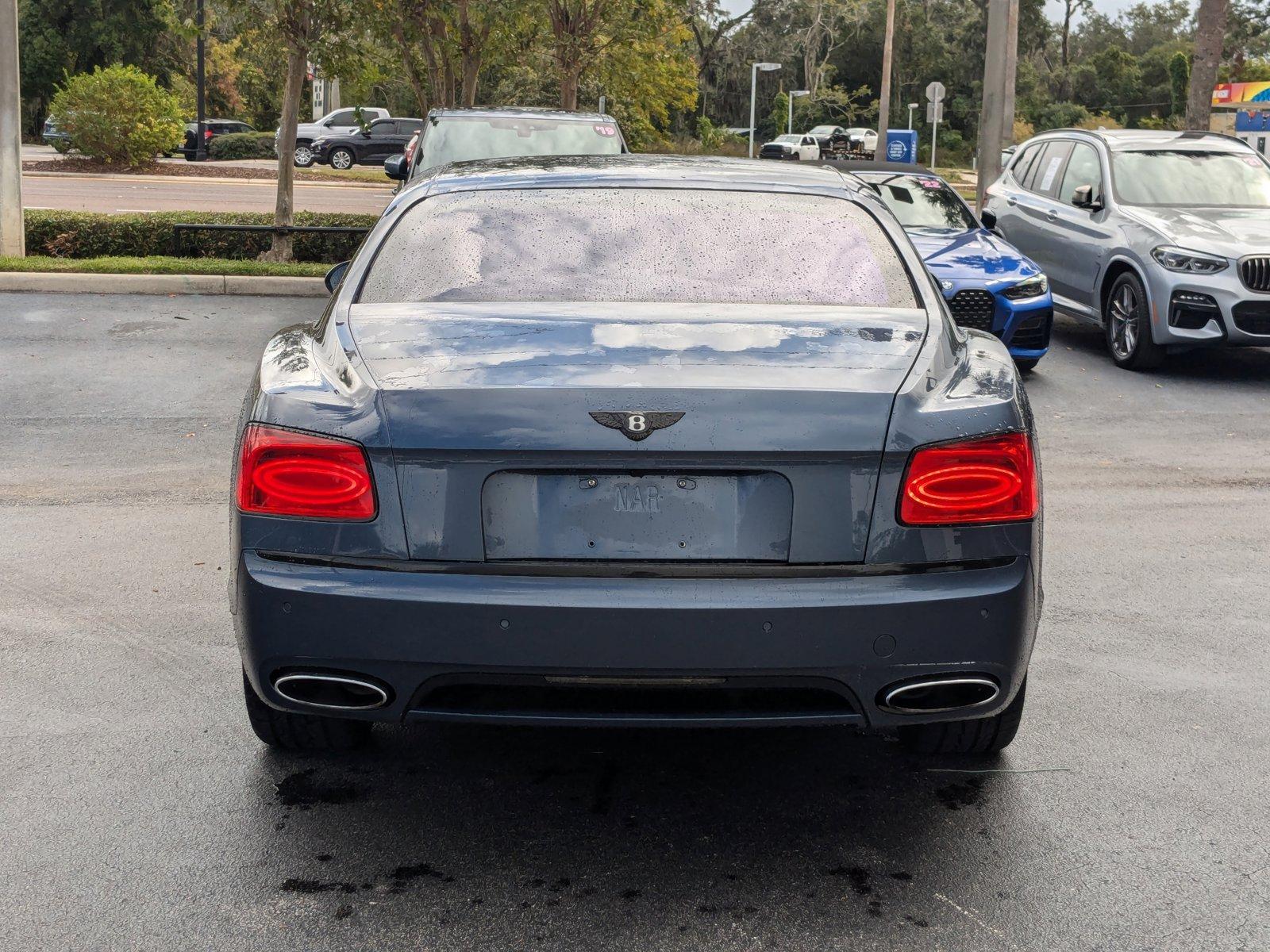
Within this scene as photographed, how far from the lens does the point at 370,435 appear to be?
131 inches

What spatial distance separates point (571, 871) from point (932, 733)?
3.68ft

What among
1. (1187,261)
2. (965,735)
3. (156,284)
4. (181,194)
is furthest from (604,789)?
(181,194)

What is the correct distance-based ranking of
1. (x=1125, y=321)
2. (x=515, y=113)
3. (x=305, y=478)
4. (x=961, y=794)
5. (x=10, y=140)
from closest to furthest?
(x=305, y=478) < (x=961, y=794) < (x=1125, y=321) < (x=515, y=113) < (x=10, y=140)

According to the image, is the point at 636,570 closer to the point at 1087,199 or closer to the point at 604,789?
the point at 604,789

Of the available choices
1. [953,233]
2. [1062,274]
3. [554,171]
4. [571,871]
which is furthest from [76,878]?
[1062,274]

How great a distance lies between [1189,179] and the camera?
41.0 feet

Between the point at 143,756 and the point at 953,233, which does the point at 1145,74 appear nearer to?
the point at 953,233

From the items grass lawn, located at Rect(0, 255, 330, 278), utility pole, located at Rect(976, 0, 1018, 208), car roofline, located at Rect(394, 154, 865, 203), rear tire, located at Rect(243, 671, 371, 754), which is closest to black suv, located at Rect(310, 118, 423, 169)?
utility pole, located at Rect(976, 0, 1018, 208)

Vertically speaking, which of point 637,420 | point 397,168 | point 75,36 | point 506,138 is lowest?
point 637,420

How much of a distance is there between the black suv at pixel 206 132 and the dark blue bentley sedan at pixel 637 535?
141 ft

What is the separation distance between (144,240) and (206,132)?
109 ft

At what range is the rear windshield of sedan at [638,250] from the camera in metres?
4.05

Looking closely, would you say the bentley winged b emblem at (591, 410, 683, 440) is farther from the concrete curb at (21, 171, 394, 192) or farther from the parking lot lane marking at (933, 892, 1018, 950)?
the concrete curb at (21, 171, 394, 192)

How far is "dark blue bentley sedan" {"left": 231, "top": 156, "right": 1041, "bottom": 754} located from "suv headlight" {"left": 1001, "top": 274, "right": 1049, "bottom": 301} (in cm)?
748
